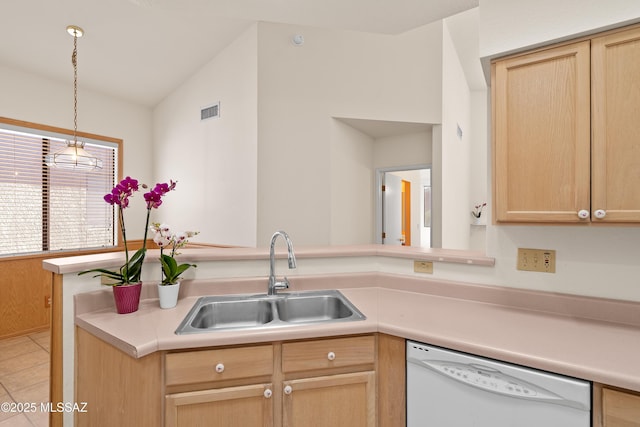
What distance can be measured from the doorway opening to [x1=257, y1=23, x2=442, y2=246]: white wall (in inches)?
37.3

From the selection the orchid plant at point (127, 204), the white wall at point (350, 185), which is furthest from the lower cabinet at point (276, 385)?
the white wall at point (350, 185)

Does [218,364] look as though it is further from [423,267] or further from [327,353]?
[423,267]

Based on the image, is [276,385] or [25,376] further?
[25,376]

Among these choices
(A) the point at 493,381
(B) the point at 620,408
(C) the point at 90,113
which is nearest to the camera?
(B) the point at 620,408

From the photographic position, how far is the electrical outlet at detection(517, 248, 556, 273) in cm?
141

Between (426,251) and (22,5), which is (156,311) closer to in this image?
(426,251)

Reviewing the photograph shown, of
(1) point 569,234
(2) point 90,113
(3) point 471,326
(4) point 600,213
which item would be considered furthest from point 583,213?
(2) point 90,113

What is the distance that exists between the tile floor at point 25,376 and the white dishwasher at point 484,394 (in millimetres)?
2341

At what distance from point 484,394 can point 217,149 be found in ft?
10.6

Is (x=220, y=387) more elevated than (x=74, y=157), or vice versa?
(x=74, y=157)

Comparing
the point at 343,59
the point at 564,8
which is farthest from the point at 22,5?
the point at 564,8

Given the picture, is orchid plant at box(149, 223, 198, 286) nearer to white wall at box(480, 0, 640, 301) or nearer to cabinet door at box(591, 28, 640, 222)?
white wall at box(480, 0, 640, 301)

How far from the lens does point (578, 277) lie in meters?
1.36

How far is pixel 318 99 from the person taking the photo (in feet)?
10.6
